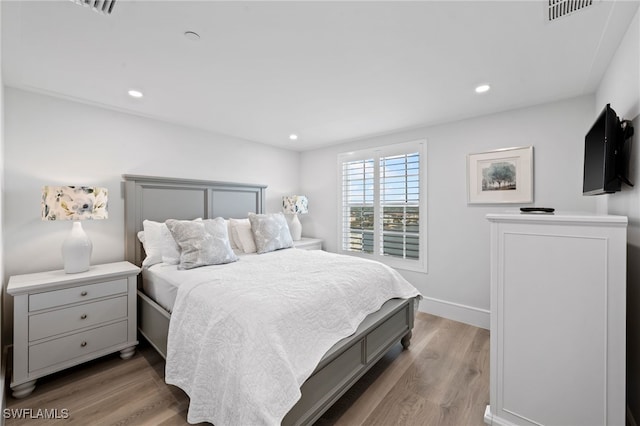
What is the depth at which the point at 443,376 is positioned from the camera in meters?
2.15

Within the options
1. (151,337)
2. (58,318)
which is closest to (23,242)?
(58,318)

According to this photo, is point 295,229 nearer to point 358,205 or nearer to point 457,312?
point 358,205

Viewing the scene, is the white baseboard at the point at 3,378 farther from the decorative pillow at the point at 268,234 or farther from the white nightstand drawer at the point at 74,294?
the decorative pillow at the point at 268,234

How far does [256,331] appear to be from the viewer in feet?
4.49

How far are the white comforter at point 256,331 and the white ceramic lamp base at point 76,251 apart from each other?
0.95 m

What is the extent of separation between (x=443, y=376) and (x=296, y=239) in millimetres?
2783

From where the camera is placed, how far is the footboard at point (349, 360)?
1483 mm

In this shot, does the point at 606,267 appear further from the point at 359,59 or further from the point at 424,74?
the point at 359,59

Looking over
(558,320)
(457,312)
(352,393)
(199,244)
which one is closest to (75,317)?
(199,244)

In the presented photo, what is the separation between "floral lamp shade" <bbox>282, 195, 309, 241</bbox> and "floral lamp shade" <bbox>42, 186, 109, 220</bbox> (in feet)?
7.94

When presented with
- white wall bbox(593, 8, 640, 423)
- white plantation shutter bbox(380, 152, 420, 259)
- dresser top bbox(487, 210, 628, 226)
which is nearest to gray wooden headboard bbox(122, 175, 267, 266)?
white plantation shutter bbox(380, 152, 420, 259)

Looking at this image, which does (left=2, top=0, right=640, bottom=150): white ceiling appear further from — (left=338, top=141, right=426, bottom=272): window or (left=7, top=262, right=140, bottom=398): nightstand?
(left=7, top=262, right=140, bottom=398): nightstand

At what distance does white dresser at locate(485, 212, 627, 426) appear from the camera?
1340 mm

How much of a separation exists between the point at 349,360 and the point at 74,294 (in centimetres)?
223
